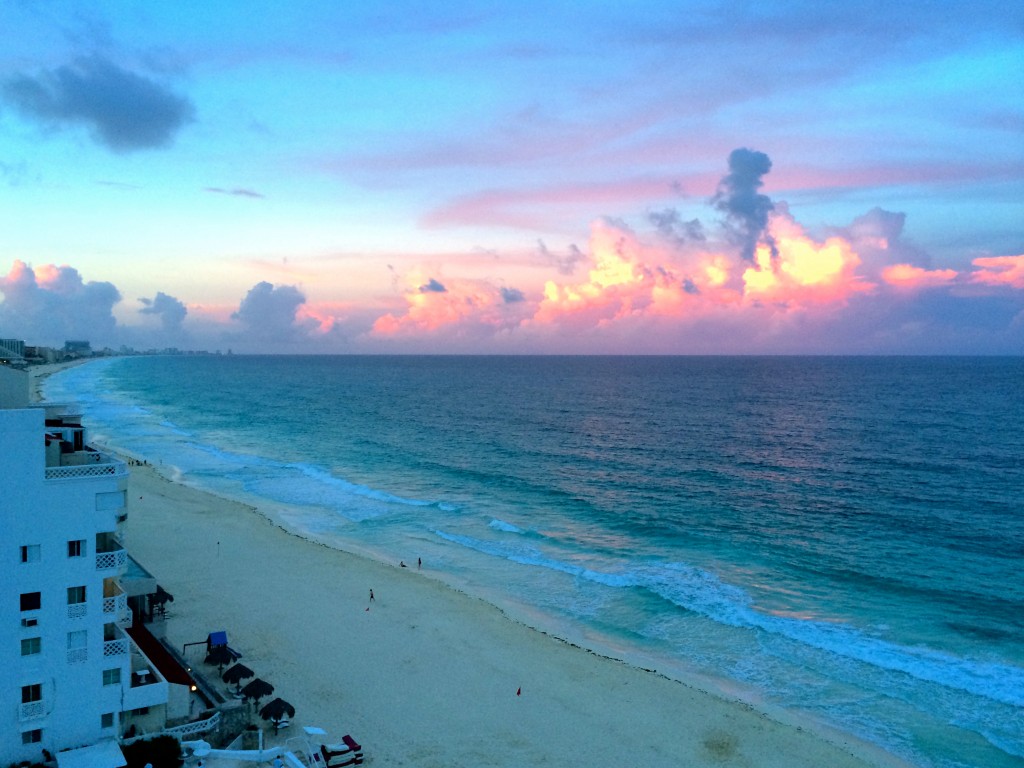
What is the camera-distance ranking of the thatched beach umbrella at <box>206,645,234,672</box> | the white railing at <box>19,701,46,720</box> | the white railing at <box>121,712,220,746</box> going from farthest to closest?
the thatched beach umbrella at <box>206,645,234,672</box> → the white railing at <box>121,712,220,746</box> → the white railing at <box>19,701,46,720</box>

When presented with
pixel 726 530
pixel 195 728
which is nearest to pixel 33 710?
pixel 195 728

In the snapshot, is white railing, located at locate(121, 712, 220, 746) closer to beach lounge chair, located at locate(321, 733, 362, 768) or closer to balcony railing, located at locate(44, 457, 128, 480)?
beach lounge chair, located at locate(321, 733, 362, 768)

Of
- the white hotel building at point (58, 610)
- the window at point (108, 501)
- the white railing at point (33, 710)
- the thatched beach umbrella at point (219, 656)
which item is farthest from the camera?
the thatched beach umbrella at point (219, 656)

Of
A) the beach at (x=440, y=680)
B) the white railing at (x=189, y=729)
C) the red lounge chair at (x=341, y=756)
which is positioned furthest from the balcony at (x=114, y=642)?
the beach at (x=440, y=680)

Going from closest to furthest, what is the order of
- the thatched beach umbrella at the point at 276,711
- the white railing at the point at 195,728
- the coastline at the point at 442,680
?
the white railing at the point at 195,728
the thatched beach umbrella at the point at 276,711
the coastline at the point at 442,680

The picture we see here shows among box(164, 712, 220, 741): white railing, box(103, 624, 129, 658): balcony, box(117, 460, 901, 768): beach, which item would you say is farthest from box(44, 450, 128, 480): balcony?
box(117, 460, 901, 768): beach

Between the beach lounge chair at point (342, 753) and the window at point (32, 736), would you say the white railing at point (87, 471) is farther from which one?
the beach lounge chair at point (342, 753)
